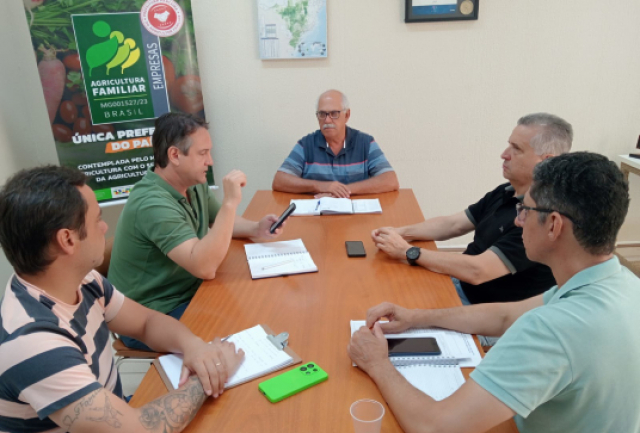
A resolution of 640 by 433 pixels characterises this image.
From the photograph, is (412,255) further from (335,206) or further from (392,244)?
(335,206)

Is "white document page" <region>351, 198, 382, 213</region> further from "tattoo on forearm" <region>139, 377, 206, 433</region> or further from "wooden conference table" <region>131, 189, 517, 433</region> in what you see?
"tattoo on forearm" <region>139, 377, 206, 433</region>

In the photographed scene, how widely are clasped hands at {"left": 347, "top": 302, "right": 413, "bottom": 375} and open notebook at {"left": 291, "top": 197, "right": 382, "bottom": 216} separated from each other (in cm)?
103

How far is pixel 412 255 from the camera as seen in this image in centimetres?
167

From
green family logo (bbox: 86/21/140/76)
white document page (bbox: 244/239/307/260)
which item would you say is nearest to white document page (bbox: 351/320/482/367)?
white document page (bbox: 244/239/307/260)

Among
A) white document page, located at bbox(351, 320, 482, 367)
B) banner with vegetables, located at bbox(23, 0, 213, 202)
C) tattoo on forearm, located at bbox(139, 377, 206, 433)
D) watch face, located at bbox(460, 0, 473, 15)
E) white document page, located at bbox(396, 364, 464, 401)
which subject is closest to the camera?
tattoo on forearm, located at bbox(139, 377, 206, 433)

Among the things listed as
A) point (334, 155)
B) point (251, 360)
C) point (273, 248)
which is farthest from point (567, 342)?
point (334, 155)

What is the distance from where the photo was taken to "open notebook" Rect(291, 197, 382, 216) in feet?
7.41

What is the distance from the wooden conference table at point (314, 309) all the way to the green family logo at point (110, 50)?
1637mm

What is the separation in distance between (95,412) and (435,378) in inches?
28.2

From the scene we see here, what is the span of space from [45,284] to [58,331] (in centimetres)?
13

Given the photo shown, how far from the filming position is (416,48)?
3.24 metres

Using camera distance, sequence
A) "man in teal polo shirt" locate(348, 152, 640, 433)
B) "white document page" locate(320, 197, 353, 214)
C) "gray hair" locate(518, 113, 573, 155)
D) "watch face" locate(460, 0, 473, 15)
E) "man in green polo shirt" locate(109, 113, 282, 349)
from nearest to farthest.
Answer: "man in teal polo shirt" locate(348, 152, 640, 433), "man in green polo shirt" locate(109, 113, 282, 349), "gray hair" locate(518, 113, 573, 155), "white document page" locate(320, 197, 353, 214), "watch face" locate(460, 0, 473, 15)

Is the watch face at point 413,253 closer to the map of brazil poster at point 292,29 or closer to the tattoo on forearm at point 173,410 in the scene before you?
the tattoo on forearm at point 173,410

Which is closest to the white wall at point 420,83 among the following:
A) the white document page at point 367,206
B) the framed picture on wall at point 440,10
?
the framed picture on wall at point 440,10
